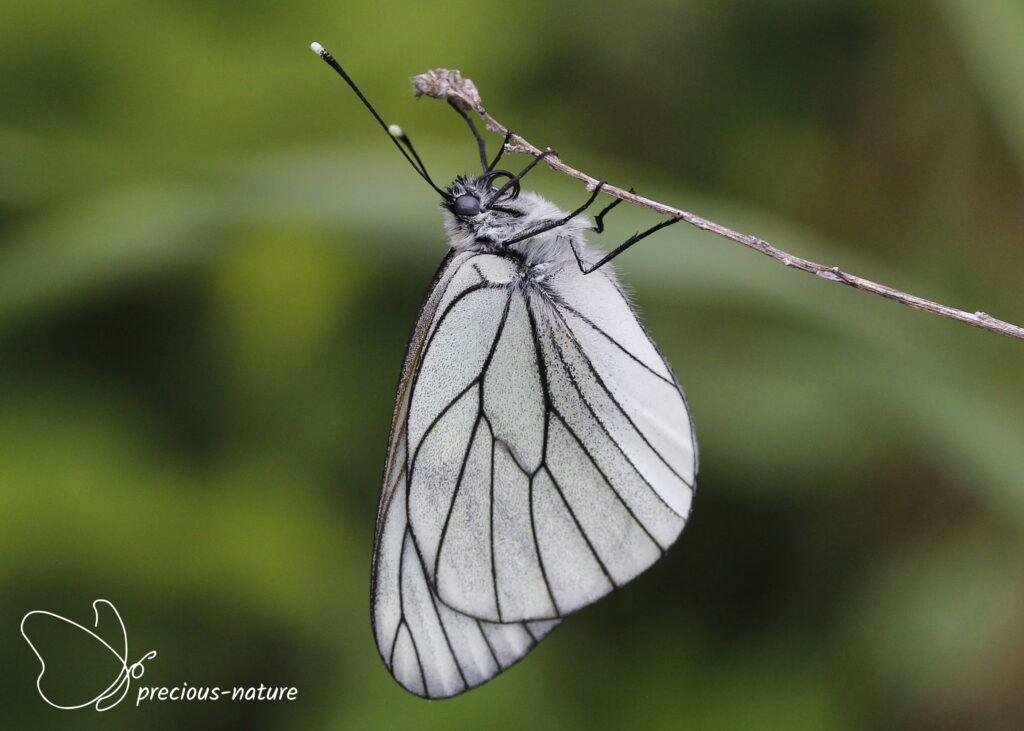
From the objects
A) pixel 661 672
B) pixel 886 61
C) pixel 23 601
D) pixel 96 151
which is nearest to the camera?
pixel 23 601

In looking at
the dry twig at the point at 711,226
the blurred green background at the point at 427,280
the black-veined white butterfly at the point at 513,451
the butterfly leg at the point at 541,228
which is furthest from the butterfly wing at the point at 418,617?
the blurred green background at the point at 427,280

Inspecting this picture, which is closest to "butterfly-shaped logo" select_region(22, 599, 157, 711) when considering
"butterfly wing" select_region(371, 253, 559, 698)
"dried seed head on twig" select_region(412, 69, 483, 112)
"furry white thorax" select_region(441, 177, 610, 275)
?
"butterfly wing" select_region(371, 253, 559, 698)

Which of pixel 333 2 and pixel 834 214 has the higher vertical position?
pixel 834 214

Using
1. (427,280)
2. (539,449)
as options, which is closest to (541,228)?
(539,449)

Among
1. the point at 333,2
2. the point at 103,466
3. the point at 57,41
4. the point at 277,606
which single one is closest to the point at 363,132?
the point at 333,2

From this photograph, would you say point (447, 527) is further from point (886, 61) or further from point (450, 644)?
point (886, 61)

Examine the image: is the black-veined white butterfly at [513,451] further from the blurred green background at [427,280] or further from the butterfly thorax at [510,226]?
the blurred green background at [427,280]
